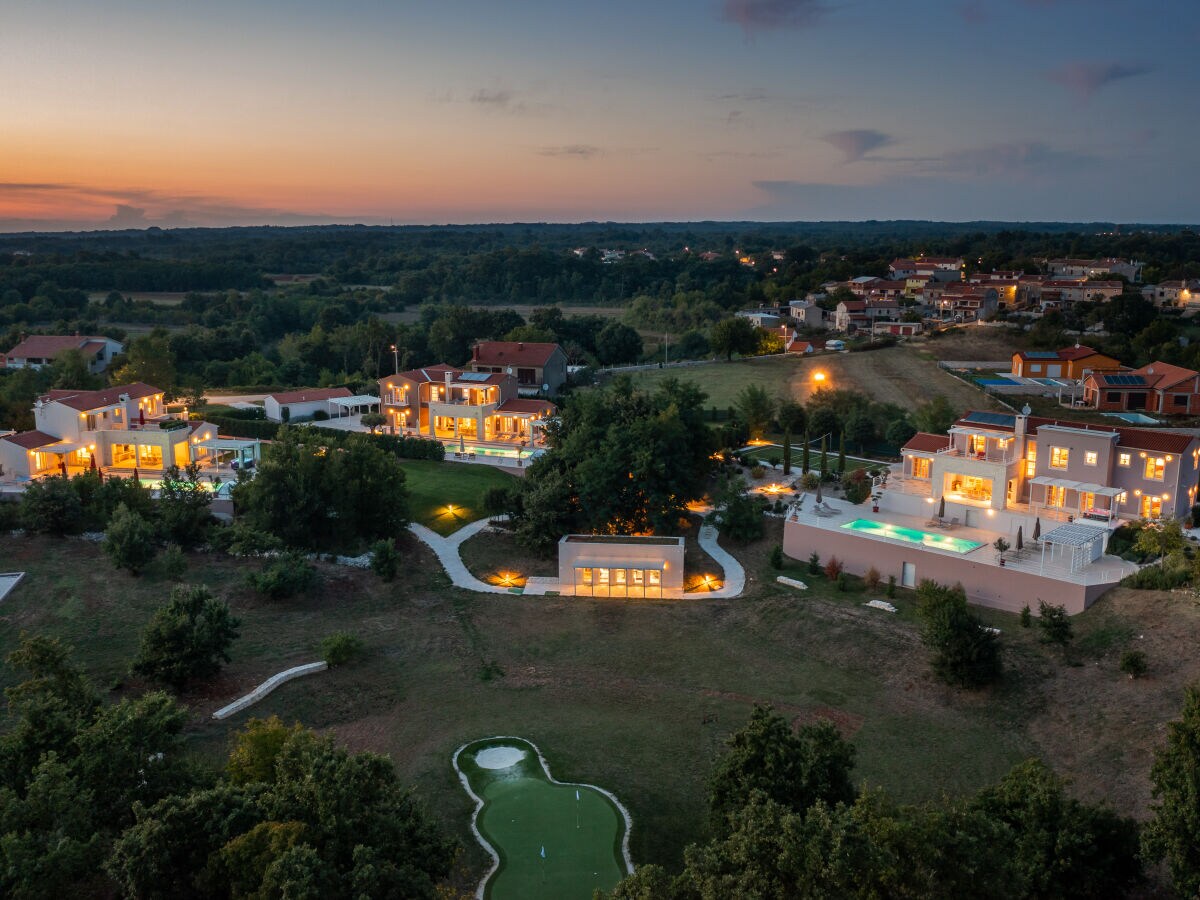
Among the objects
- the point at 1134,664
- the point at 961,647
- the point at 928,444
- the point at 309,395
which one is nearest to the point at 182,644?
the point at 961,647

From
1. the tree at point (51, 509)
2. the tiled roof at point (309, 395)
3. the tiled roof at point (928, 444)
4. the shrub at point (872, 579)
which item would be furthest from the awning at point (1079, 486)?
the tiled roof at point (309, 395)

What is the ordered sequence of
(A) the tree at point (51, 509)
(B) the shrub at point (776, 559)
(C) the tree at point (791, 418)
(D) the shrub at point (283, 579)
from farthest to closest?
(C) the tree at point (791, 418)
(A) the tree at point (51, 509)
(B) the shrub at point (776, 559)
(D) the shrub at point (283, 579)

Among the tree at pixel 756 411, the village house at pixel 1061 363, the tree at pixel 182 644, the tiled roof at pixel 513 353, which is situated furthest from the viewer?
the village house at pixel 1061 363

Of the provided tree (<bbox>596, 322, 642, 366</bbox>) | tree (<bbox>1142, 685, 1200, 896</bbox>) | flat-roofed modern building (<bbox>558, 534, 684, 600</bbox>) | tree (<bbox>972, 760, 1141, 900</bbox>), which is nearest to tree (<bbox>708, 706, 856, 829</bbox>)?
tree (<bbox>972, 760, 1141, 900</bbox>)

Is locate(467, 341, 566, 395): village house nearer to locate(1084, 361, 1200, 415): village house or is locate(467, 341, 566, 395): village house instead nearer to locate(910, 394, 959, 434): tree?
locate(910, 394, 959, 434): tree

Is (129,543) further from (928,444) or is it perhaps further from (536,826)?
(928,444)

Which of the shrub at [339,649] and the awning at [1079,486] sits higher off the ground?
the awning at [1079,486]

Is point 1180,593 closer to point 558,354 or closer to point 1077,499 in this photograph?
point 1077,499

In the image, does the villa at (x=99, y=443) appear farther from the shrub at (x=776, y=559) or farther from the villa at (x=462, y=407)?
the shrub at (x=776, y=559)
